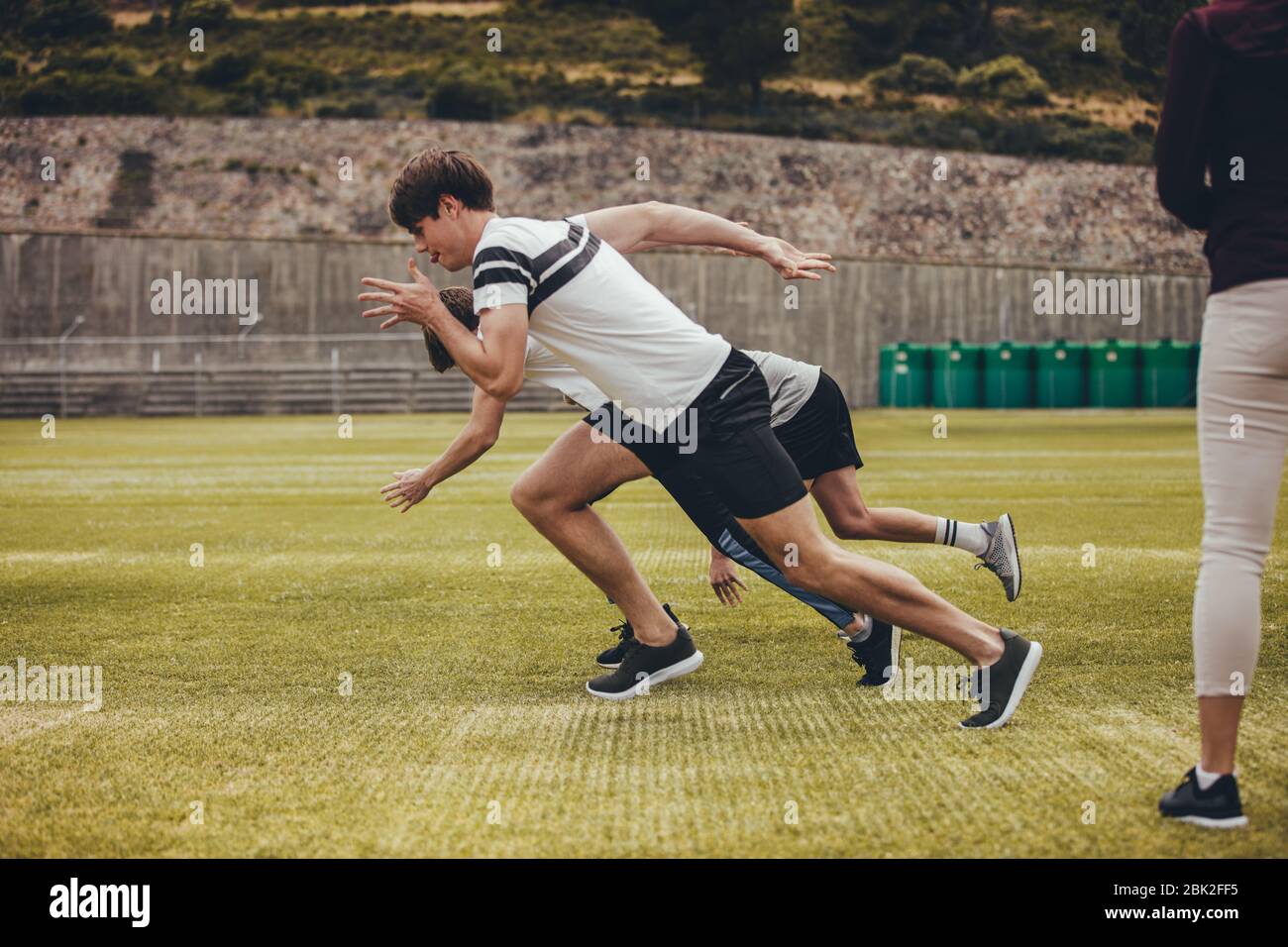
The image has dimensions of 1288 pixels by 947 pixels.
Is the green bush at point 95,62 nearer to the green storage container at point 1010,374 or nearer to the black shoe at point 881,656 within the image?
the green storage container at point 1010,374

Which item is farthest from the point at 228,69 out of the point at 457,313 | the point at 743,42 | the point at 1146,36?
the point at 457,313

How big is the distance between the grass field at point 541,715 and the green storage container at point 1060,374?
33031 mm

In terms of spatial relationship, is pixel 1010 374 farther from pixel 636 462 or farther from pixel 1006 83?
pixel 1006 83

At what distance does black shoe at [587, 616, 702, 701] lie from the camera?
559cm

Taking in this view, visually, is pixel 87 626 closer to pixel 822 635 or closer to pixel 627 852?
pixel 822 635

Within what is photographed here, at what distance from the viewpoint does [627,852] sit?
11.5 ft

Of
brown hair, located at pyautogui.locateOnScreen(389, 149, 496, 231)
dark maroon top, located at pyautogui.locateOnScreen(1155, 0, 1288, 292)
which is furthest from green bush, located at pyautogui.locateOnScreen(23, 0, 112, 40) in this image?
dark maroon top, located at pyautogui.locateOnScreen(1155, 0, 1288, 292)

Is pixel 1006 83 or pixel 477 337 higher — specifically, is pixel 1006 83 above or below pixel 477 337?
above

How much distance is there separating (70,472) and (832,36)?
9277 cm

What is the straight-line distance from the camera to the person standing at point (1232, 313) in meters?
3.52

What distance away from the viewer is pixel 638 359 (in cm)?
496

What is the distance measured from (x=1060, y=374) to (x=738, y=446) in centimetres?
4133

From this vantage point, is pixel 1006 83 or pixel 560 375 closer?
pixel 560 375

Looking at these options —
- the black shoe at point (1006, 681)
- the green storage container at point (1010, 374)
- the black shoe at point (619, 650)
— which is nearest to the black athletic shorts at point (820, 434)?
the black shoe at point (619, 650)
